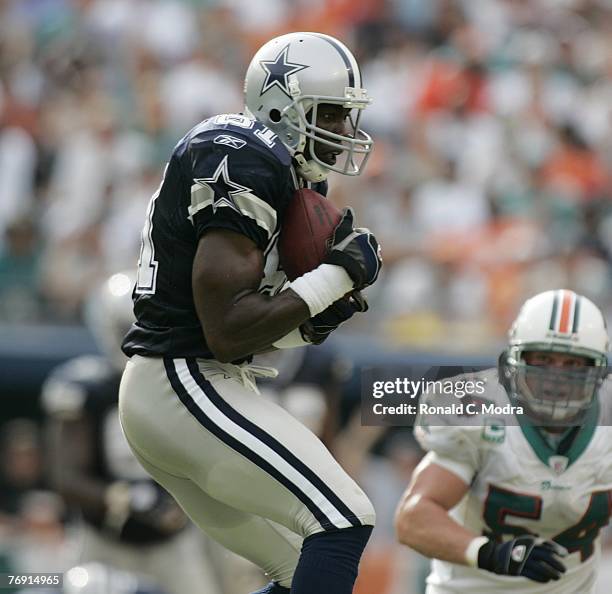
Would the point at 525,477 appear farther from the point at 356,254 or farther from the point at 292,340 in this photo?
the point at 356,254

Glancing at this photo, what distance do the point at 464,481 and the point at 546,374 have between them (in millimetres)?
365

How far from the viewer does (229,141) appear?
10.5 feet

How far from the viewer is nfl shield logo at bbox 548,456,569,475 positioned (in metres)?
3.83

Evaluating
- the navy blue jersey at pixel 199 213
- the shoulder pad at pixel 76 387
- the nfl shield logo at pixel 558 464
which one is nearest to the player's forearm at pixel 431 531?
the nfl shield logo at pixel 558 464

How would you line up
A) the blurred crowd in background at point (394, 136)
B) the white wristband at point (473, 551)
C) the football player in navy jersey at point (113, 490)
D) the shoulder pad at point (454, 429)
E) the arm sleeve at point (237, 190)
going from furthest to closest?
the blurred crowd in background at point (394, 136)
the football player in navy jersey at point (113, 490)
the shoulder pad at point (454, 429)
the white wristband at point (473, 551)
the arm sleeve at point (237, 190)

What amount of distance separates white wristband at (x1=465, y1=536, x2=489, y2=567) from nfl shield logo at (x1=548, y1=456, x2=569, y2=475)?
0.35m

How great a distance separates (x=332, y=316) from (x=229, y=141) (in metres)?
0.50

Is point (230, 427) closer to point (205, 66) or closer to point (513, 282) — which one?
point (513, 282)

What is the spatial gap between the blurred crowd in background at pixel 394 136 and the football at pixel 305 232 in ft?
13.1

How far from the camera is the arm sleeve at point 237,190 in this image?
124 inches

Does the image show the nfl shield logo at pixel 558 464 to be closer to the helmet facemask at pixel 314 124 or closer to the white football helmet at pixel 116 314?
the helmet facemask at pixel 314 124

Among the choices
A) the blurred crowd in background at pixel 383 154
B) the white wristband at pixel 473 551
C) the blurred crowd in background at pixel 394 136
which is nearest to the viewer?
the white wristband at pixel 473 551

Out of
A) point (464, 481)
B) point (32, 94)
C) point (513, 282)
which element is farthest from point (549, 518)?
point (32, 94)

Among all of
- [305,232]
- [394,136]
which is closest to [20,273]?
[394,136]
